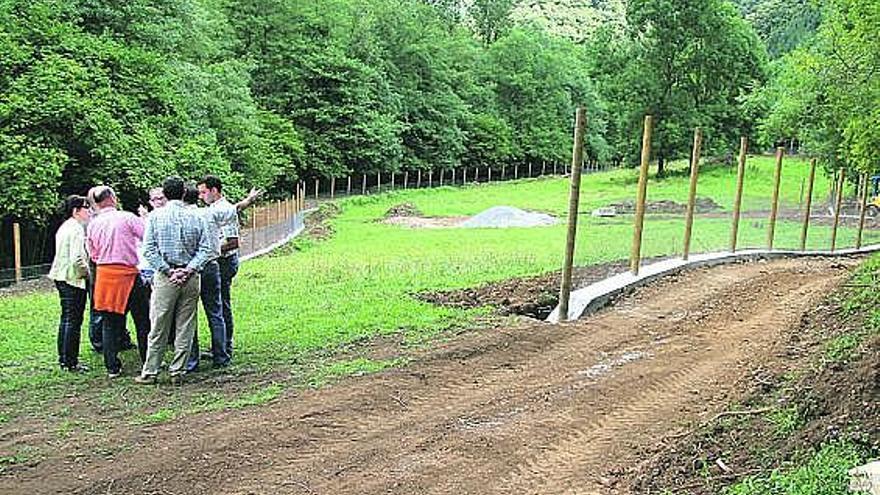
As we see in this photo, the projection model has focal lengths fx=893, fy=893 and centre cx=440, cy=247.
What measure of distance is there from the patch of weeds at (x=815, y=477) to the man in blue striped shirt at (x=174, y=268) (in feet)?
16.0

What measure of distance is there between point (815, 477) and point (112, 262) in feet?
20.2

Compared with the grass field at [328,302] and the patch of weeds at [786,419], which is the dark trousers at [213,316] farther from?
the patch of weeds at [786,419]

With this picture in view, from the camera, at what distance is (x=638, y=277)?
11945mm

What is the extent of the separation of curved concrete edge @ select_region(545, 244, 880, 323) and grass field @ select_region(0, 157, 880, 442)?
59 cm

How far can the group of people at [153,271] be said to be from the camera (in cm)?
759

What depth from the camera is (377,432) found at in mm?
6066

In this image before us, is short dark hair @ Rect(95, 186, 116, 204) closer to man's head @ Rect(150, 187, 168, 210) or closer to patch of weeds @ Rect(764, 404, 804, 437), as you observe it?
man's head @ Rect(150, 187, 168, 210)

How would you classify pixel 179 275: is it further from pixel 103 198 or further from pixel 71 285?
pixel 71 285

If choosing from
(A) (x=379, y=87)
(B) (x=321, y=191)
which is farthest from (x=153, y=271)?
(A) (x=379, y=87)

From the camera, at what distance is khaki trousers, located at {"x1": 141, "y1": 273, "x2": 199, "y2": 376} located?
759cm

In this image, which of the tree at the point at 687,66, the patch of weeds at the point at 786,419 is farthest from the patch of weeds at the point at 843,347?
the tree at the point at 687,66

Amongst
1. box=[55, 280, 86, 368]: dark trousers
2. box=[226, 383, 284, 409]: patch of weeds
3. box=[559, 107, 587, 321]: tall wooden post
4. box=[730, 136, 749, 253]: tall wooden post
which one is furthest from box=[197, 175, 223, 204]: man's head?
box=[730, 136, 749, 253]: tall wooden post

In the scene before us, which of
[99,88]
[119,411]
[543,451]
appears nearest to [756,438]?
[543,451]

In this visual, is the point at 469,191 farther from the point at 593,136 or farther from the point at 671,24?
the point at 593,136
